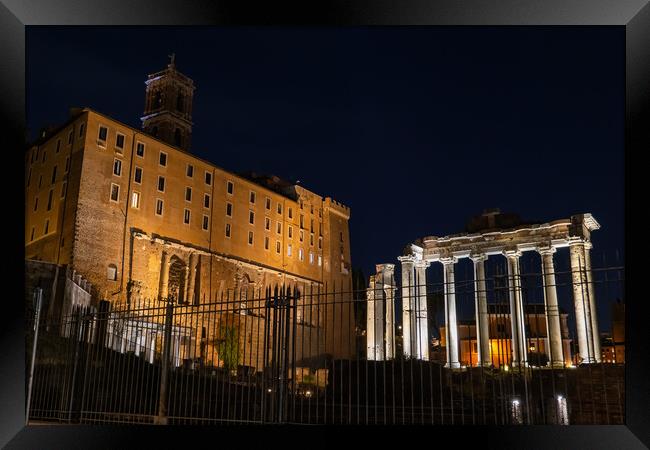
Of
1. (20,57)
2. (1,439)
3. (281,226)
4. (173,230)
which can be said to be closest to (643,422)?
(1,439)

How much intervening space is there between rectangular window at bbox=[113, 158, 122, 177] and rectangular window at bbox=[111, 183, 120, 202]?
81 cm

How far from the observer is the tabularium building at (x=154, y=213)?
35.8 m

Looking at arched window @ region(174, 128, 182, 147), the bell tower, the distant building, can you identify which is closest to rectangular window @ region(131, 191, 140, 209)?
the bell tower

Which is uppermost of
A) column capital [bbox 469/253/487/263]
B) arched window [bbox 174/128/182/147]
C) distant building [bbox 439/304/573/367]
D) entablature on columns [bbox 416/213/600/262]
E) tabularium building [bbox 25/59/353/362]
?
arched window [bbox 174/128/182/147]

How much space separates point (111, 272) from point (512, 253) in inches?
904

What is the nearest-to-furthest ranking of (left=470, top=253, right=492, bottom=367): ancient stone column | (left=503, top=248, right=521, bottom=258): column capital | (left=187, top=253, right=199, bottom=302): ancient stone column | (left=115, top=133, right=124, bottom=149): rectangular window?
(left=470, top=253, right=492, bottom=367): ancient stone column
(left=503, top=248, right=521, bottom=258): column capital
(left=115, top=133, right=124, bottom=149): rectangular window
(left=187, top=253, right=199, bottom=302): ancient stone column

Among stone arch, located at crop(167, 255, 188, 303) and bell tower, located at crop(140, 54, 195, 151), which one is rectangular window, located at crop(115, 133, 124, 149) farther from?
bell tower, located at crop(140, 54, 195, 151)

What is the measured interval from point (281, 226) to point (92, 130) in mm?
19435

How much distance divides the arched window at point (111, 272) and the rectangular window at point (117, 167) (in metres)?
5.93

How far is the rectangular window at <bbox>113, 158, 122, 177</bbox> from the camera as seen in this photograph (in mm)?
37719

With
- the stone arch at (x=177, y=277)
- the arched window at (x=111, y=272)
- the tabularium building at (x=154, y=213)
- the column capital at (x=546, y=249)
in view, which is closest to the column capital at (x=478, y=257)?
the column capital at (x=546, y=249)

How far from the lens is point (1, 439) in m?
5.20
